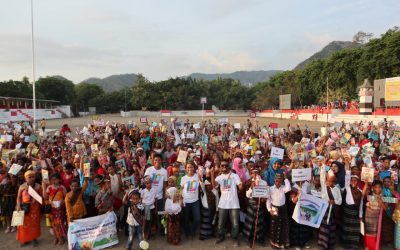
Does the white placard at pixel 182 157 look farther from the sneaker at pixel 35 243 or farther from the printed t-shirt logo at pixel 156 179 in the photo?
the sneaker at pixel 35 243

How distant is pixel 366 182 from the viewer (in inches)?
243

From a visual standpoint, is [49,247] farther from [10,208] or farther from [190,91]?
[190,91]

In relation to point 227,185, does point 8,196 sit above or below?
below

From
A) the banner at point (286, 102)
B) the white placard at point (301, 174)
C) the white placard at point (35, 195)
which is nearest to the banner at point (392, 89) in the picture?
the banner at point (286, 102)

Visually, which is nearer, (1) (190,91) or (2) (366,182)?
(2) (366,182)

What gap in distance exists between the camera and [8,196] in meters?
7.26

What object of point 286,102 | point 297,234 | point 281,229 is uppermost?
point 286,102

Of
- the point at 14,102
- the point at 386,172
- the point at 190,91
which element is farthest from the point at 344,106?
the point at 14,102

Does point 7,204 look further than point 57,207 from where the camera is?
Yes

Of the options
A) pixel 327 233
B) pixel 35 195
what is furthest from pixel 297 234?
pixel 35 195

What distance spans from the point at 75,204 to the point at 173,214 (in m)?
1.98

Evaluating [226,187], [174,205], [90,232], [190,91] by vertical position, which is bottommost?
[90,232]

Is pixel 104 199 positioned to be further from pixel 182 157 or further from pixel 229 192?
pixel 182 157

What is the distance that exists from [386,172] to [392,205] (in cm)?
147
